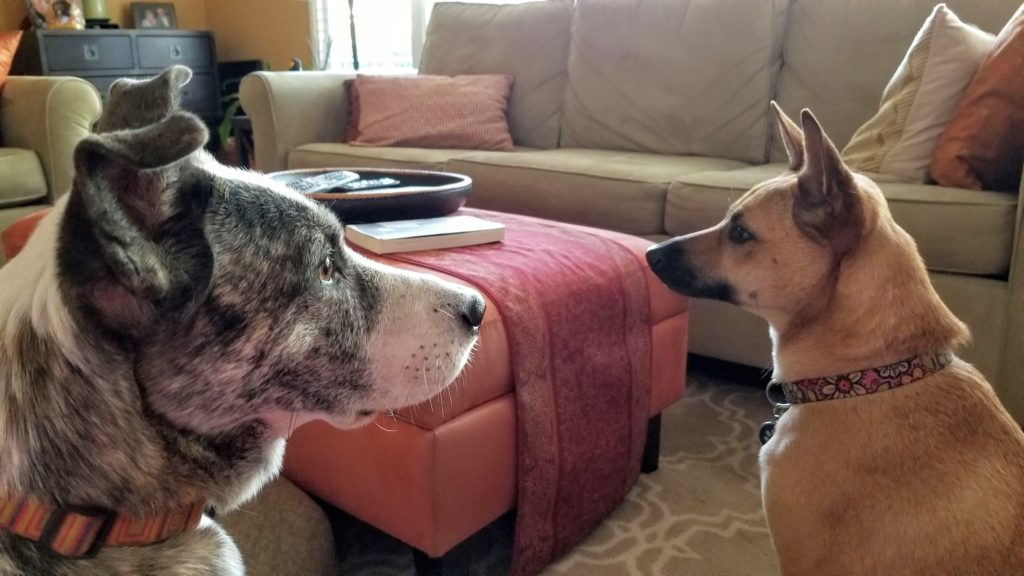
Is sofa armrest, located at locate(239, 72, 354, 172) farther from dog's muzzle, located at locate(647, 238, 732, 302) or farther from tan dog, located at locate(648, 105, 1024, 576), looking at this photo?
tan dog, located at locate(648, 105, 1024, 576)

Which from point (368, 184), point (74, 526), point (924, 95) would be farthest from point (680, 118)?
point (74, 526)

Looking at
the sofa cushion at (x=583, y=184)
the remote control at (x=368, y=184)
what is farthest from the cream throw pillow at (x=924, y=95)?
the remote control at (x=368, y=184)

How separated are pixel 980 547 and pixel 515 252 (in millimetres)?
1034

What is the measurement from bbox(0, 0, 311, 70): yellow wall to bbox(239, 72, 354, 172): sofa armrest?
79.5 inches

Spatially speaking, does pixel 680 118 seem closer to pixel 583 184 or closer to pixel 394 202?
pixel 583 184

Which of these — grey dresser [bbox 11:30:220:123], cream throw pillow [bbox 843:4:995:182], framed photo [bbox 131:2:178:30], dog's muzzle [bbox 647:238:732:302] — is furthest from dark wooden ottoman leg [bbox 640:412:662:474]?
framed photo [bbox 131:2:178:30]

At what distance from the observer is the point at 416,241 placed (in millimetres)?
1748

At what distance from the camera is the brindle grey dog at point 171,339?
676 mm

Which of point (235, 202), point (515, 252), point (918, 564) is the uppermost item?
point (235, 202)

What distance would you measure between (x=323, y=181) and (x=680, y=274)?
3.36 feet

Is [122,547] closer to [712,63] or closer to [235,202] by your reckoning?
[235,202]

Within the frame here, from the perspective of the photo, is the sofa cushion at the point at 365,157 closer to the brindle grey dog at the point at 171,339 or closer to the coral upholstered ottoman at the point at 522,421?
the coral upholstered ottoman at the point at 522,421

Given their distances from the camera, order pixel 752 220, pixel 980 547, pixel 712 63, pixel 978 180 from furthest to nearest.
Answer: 1. pixel 712 63
2. pixel 978 180
3. pixel 752 220
4. pixel 980 547

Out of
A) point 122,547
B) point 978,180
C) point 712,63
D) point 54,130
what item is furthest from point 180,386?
point 54,130
